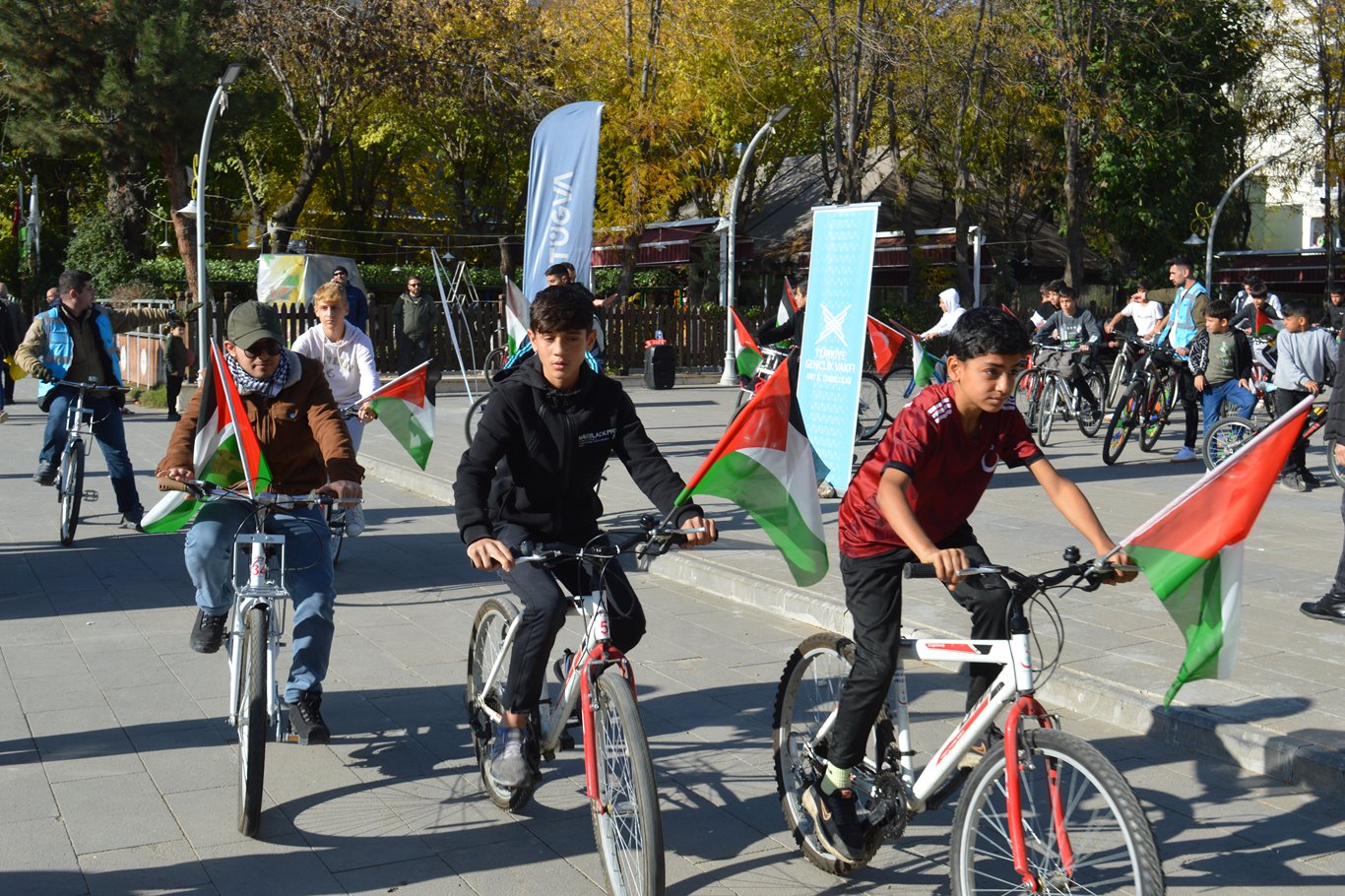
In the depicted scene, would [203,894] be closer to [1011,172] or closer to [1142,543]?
[1142,543]

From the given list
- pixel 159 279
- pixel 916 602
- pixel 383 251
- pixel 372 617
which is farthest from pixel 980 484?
pixel 383 251

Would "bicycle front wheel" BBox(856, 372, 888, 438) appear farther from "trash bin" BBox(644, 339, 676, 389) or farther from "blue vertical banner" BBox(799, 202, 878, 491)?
"trash bin" BBox(644, 339, 676, 389)

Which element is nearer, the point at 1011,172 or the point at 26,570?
the point at 26,570

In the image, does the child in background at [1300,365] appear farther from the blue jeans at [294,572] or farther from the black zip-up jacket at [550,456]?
the blue jeans at [294,572]

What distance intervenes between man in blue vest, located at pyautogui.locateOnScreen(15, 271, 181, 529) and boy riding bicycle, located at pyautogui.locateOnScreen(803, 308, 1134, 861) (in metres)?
7.40

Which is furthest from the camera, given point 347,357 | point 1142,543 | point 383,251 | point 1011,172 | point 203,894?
point 383,251

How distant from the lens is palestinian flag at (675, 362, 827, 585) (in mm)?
4465

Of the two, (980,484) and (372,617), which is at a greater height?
(980,484)

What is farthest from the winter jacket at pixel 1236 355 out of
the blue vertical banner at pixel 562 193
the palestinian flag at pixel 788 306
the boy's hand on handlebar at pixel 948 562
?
A: the boy's hand on handlebar at pixel 948 562

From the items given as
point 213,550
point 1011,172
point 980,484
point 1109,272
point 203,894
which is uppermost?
point 1011,172

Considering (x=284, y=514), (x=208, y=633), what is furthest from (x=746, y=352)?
(x=208, y=633)

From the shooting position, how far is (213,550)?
5.18 metres

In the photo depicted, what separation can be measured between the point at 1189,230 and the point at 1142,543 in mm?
43426

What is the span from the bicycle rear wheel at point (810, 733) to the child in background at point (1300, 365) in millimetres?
9104
